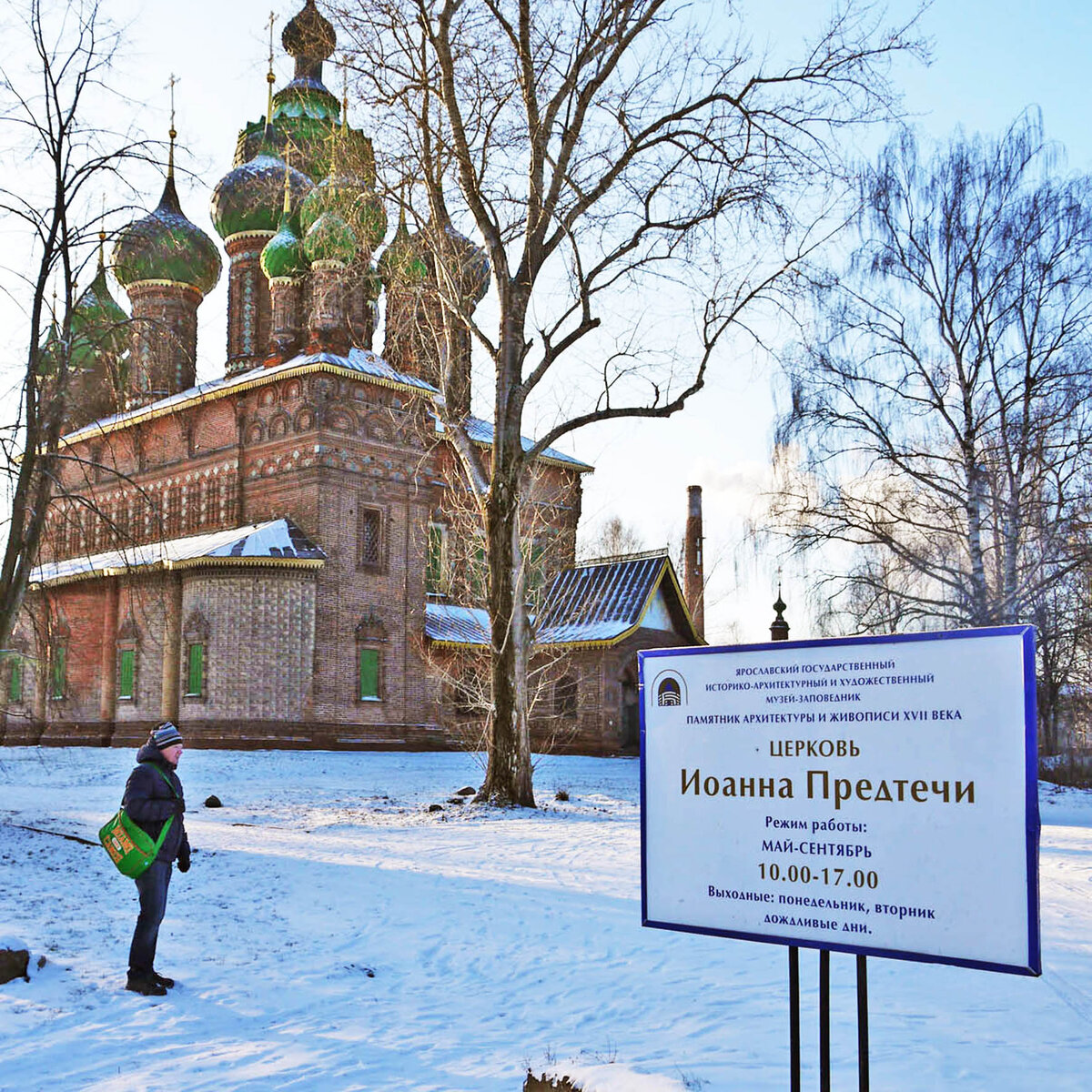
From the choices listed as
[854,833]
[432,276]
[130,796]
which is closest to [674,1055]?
[854,833]

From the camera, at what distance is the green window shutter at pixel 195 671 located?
27.6m

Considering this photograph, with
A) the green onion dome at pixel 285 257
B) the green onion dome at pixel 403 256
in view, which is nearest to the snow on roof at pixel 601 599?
the green onion dome at pixel 285 257

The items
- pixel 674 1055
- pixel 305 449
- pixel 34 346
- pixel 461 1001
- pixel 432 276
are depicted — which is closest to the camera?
pixel 674 1055

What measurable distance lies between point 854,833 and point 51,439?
429 inches

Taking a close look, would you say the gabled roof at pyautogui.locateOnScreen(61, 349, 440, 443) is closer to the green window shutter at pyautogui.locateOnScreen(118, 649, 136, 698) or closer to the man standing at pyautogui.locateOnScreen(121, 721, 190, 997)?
the green window shutter at pyautogui.locateOnScreen(118, 649, 136, 698)

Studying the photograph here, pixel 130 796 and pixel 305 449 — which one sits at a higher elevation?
pixel 305 449

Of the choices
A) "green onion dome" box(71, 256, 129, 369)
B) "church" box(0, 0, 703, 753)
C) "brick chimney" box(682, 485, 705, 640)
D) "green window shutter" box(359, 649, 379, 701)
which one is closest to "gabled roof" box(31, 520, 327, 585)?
"church" box(0, 0, 703, 753)

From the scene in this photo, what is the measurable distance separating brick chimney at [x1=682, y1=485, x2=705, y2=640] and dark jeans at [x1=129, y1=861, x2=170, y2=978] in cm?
3539

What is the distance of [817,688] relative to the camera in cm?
393

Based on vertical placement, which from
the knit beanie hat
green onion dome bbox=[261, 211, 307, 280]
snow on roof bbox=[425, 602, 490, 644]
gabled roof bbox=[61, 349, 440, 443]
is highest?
green onion dome bbox=[261, 211, 307, 280]

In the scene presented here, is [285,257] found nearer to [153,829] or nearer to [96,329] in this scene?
[96,329]

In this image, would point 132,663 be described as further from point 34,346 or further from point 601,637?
point 34,346

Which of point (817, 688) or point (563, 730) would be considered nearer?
point (817, 688)

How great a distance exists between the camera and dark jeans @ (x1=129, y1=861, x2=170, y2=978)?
6.58m
